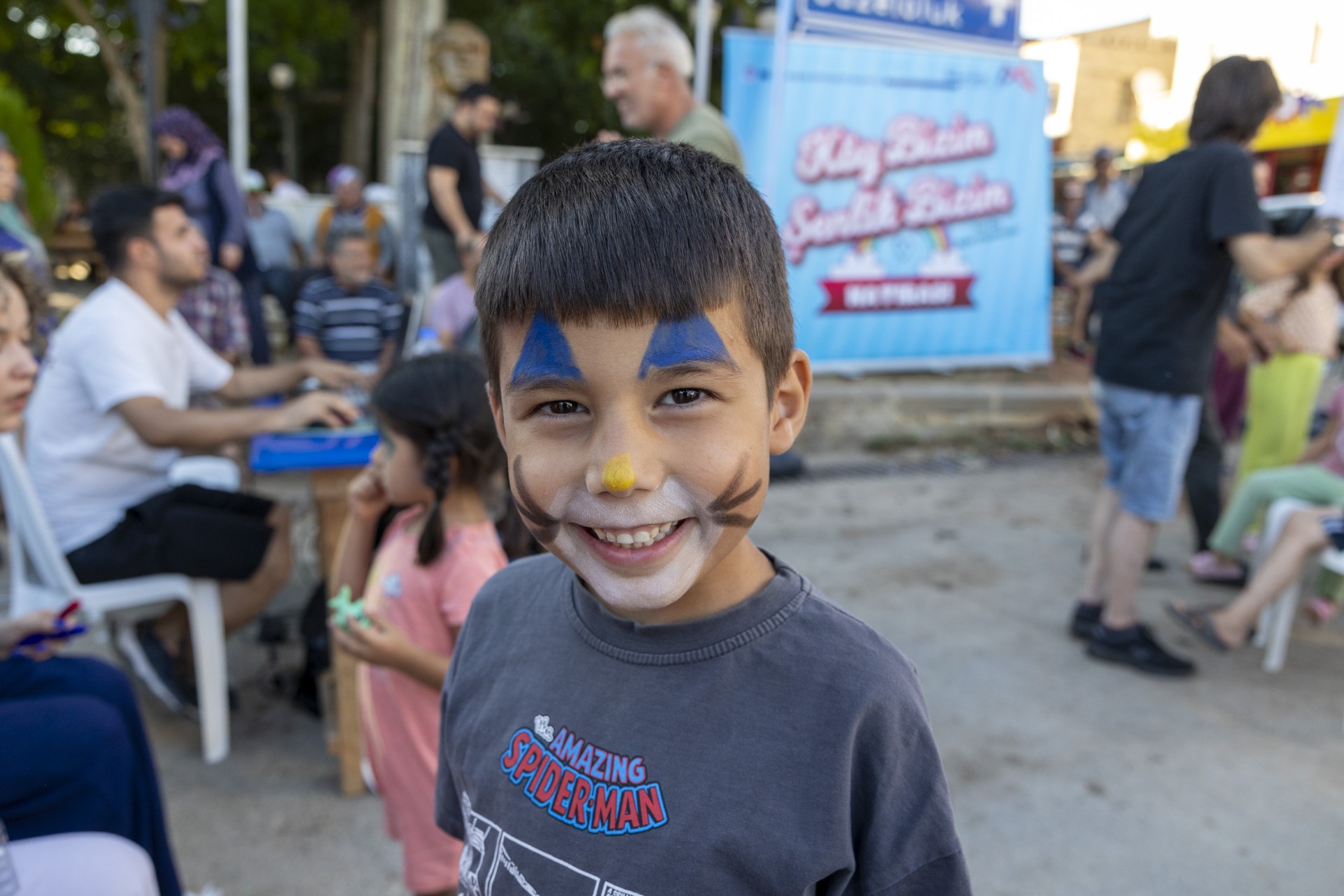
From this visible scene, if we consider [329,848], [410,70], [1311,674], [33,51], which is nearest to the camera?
[329,848]

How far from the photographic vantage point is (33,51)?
64.2ft

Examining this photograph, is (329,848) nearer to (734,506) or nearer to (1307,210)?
(734,506)

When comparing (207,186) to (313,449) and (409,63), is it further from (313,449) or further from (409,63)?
(409,63)

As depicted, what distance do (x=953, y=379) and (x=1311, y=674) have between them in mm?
4205

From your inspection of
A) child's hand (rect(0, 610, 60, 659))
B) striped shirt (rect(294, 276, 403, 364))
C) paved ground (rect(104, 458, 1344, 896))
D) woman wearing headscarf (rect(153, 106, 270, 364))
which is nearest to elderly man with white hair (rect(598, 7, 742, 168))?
striped shirt (rect(294, 276, 403, 364))

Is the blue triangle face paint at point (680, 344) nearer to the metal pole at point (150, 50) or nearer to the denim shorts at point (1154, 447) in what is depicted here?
the denim shorts at point (1154, 447)

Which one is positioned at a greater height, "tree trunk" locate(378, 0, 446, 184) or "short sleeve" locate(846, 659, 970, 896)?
"tree trunk" locate(378, 0, 446, 184)

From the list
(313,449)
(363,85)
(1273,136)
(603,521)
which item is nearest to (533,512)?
(603,521)

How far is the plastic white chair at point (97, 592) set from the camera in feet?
8.39

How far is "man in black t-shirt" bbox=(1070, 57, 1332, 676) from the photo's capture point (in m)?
3.06

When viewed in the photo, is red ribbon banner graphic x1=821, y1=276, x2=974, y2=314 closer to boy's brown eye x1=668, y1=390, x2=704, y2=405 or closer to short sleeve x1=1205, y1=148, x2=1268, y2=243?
short sleeve x1=1205, y1=148, x2=1268, y2=243

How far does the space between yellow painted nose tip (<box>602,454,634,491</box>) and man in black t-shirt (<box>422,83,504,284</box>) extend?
14.2 ft

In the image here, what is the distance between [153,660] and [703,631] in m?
2.70

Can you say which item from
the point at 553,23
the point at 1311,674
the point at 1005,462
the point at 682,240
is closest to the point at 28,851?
the point at 682,240
